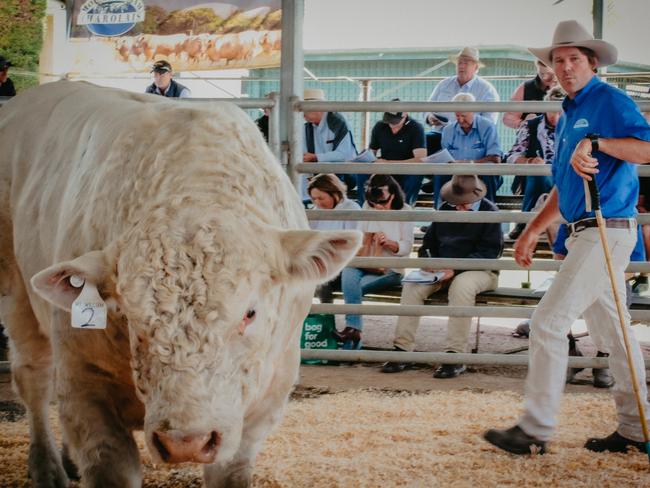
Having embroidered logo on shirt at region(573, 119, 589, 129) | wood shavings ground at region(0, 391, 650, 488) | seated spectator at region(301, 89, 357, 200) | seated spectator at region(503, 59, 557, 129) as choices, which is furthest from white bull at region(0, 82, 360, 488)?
seated spectator at region(503, 59, 557, 129)

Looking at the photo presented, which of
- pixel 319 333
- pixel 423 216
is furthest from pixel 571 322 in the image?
pixel 319 333

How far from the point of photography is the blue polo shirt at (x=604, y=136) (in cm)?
487

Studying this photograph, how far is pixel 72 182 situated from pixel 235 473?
4.24ft

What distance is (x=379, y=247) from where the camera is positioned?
7.65 meters

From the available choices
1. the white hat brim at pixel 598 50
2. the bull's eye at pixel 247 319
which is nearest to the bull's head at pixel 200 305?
the bull's eye at pixel 247 319

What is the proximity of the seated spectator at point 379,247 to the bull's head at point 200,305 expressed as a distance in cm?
417

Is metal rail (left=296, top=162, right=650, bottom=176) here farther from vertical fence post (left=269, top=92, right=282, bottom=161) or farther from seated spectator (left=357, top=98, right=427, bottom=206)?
seated spectator (left=357, top=98, right=427, bottom=206)

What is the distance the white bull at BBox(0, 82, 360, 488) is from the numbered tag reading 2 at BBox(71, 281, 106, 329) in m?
0.04

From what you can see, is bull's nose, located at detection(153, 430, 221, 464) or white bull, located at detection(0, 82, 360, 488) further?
white bull, located at detection(0, 82, 360, 488)

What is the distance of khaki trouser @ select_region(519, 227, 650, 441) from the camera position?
191 inches

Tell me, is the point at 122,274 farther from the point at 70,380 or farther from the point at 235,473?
the point at 235,473

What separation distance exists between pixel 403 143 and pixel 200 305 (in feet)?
19.9

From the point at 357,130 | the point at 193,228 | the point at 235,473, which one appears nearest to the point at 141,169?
the point at 193,228

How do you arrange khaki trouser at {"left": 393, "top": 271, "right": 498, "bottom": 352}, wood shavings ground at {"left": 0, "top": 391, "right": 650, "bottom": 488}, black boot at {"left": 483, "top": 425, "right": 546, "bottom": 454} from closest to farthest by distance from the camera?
wood shavings ground at {"left": 0, "top": 391, "right": 650, "bottom": 488} → black boot at {"left": 483, "top": 425, "right": 546, "bottom": 454} → khaki trouser at {"left": 393, "top": 271, "right": 498, "bottom": 352}
